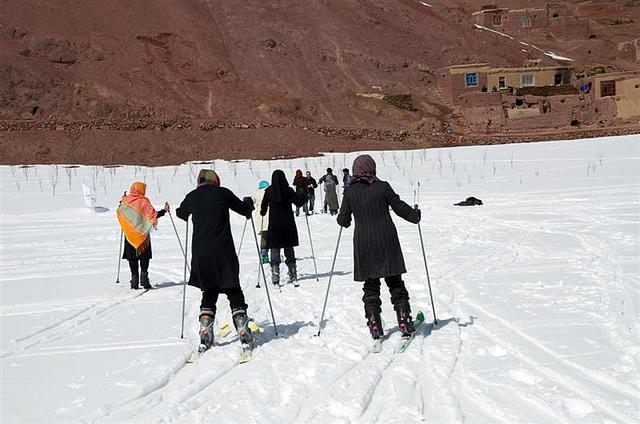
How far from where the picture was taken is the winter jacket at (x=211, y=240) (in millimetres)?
6941

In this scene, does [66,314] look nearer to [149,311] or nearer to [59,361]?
[149,311]

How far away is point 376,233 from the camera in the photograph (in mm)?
6895

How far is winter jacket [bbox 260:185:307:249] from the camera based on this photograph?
33.6ft

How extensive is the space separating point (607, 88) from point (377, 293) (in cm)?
5682

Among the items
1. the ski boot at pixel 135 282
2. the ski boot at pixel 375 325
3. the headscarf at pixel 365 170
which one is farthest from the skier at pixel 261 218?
the ski boot at pixel 375 325

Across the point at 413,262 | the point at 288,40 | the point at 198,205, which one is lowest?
the point at 413,262

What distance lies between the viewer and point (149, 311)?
30.2ft

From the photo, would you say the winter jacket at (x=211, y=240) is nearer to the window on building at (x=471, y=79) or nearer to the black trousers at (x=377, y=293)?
the black trousers at (x=377, y=293)

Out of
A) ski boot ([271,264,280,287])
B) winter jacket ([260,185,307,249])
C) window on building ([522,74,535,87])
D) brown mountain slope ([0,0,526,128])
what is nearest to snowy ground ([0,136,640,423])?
ski boot ([271,264,280,287])

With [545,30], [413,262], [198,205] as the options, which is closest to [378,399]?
[198,205]

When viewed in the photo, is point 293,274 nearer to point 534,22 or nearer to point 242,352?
point 242,352

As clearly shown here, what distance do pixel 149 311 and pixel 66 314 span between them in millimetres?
1032

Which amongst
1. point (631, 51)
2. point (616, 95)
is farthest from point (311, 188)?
point (631, 51)

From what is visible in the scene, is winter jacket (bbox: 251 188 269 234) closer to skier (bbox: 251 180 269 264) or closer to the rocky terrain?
skier (bbox: 251 180 269 264)
